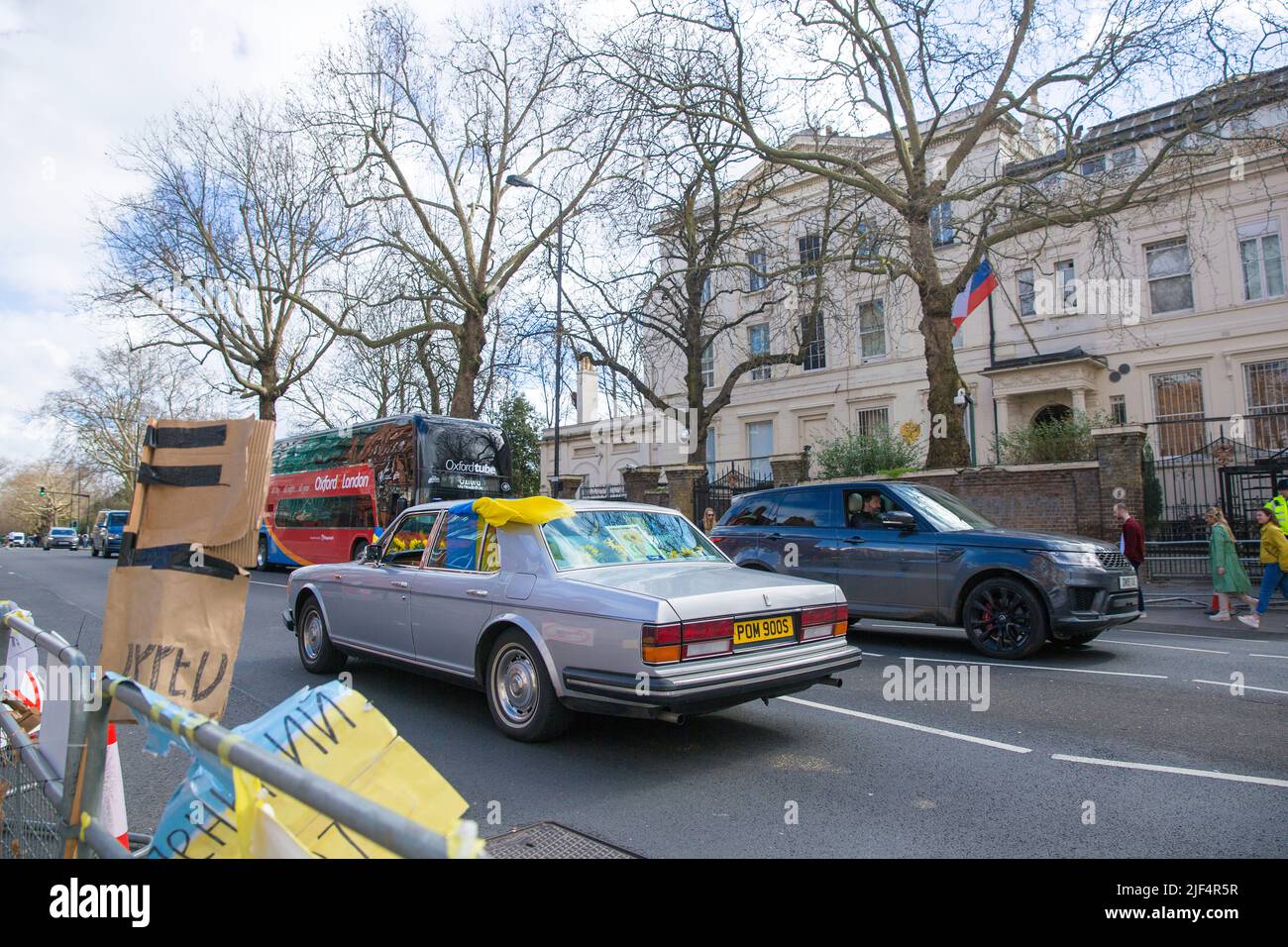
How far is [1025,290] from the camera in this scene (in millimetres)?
27953

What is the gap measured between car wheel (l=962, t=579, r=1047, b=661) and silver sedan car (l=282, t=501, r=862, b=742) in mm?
3467

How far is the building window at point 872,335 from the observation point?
1222 inches

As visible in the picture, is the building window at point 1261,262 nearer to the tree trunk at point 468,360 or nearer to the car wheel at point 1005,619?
the car wheel at point 1005,619

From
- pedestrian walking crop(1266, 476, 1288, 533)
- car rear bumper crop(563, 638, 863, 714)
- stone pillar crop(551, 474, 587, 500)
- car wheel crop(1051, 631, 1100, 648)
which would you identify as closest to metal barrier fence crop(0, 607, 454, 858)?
car rear bumper crop(563, 638, 863, 714)

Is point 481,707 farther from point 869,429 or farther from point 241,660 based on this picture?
point 869,429

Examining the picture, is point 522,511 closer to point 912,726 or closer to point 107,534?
point 912,726

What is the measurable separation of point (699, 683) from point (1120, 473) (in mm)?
13725

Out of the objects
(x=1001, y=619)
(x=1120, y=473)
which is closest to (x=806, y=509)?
(x=1001, y=619)

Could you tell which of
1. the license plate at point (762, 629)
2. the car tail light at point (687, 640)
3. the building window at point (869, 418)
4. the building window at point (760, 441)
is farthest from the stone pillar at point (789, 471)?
the car tail light at point (687, 640)

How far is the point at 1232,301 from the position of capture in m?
23.9

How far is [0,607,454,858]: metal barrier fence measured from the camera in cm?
138

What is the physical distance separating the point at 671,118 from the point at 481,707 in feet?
46.0

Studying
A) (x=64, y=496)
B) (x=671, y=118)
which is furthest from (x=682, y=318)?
(x=64, y=496)

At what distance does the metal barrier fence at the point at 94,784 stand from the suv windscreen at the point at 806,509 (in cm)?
810
